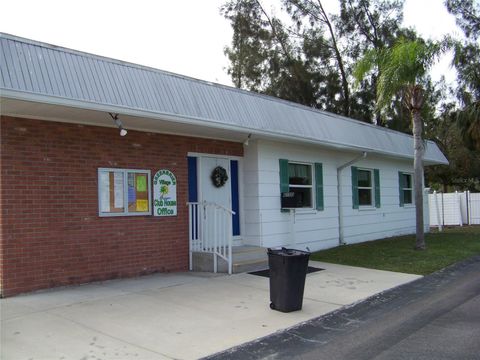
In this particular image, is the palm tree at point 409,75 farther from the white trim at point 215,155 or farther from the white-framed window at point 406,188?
the white-framed window at point 406,188

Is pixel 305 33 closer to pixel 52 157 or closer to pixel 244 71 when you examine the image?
pixel 244 71

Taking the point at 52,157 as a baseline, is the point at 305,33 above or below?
above

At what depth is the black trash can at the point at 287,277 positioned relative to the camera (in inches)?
271

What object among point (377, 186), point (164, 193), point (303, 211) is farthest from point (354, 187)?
point (164, 193)

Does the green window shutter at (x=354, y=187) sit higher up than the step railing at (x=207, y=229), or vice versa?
the green window shutter at (x=354, y=187)

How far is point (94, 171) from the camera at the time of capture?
878 cm

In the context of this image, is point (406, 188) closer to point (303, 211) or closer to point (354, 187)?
point (354, 187)

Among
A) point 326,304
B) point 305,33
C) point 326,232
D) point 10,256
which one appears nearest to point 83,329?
point 10,256

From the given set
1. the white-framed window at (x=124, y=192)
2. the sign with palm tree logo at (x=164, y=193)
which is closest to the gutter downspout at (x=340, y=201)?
the sign with palm tree logo at (x=164, y=193)

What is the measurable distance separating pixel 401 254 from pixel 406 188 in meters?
7.02

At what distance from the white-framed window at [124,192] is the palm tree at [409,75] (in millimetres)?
7313

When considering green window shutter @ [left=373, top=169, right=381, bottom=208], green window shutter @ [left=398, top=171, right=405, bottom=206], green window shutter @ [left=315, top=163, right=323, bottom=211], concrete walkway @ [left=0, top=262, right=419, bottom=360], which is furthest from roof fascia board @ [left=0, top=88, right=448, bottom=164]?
green window shutter @ [left=398, top=171, right=405, bottom=206]

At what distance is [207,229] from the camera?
10.2m

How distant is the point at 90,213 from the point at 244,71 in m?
24.3
